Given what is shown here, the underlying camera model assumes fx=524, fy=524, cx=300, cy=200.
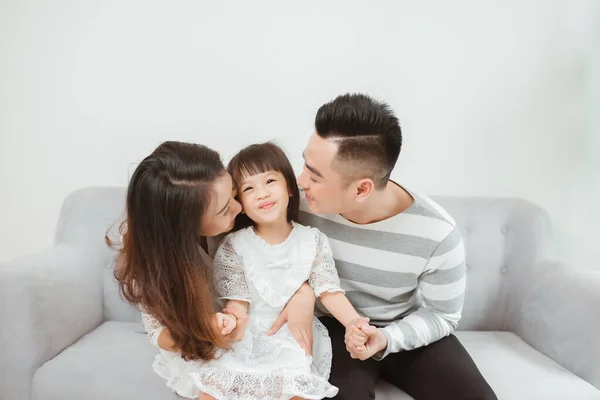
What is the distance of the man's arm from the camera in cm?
157

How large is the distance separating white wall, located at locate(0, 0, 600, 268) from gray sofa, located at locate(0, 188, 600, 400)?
344 mm

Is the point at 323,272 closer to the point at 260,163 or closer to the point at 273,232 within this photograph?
the point at 273,232

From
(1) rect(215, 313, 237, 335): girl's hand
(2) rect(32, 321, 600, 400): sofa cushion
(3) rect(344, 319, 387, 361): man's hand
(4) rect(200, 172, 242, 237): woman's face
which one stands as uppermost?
(4) rect(200, 172, 242, 237): woman's face

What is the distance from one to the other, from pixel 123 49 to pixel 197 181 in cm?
112

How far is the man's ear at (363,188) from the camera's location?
1.53m

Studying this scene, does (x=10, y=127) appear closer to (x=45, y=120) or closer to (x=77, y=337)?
(x=45, y=120)

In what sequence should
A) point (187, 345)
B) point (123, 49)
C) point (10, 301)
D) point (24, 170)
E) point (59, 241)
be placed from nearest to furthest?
point (187, 345)
point (10, 301)
point (59, 241)
point (123, 49)
point (24, 170)

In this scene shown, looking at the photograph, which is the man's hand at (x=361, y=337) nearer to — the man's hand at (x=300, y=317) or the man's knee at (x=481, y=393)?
the man's hand at (x=300, y=317)

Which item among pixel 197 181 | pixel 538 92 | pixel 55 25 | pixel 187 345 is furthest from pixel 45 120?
pixel 538 92

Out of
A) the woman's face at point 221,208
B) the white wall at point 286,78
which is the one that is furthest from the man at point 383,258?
the white wall at point 286,78

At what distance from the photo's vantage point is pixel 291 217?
1676 millimetres

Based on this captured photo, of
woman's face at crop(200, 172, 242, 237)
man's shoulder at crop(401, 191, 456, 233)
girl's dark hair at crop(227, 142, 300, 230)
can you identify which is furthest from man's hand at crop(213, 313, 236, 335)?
man's shoulder at crop(401, 191, 456, 233)

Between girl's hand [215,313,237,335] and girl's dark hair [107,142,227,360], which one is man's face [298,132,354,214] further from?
girl's hand [215,313,237,335]

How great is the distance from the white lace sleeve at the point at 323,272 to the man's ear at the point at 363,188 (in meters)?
0.17
